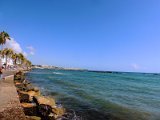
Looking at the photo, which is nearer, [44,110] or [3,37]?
[44,110]

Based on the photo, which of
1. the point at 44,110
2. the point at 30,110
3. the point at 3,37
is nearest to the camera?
the point at 44,110

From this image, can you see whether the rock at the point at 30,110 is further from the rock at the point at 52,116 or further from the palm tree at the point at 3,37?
the palm tree at the point at 3,37

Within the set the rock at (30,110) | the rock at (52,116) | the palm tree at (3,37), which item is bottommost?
the rock at (52,116)

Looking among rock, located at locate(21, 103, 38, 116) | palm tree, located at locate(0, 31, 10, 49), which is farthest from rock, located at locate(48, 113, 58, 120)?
palm tree, located at locate(0, 31, 10, 49)

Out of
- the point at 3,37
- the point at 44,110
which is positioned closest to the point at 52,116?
the point at 44,110

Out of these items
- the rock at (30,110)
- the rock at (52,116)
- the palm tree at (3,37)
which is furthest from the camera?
the palm tree at (3,37)

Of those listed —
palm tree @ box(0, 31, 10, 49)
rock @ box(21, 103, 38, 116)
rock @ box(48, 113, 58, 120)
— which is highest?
palm tree @ box(0, 31, 10, 49)

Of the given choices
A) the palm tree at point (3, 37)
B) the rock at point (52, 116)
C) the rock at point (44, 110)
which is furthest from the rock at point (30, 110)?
the palm tree at point (3, 37)

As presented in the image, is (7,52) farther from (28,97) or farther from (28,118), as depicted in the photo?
(28,118)

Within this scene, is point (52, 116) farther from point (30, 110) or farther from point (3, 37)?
point (3, 37)

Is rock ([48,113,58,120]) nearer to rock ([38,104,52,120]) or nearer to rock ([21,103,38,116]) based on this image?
rock ([38,104,52,120])

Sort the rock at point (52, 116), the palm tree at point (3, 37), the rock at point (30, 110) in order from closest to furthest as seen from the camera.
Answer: the rock at point (52, 116) < the rock at point (30, 110) < the palm tree at point (3, 37)

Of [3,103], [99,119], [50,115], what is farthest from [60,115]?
[3,103]

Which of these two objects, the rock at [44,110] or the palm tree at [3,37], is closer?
the rock at [44,110]
